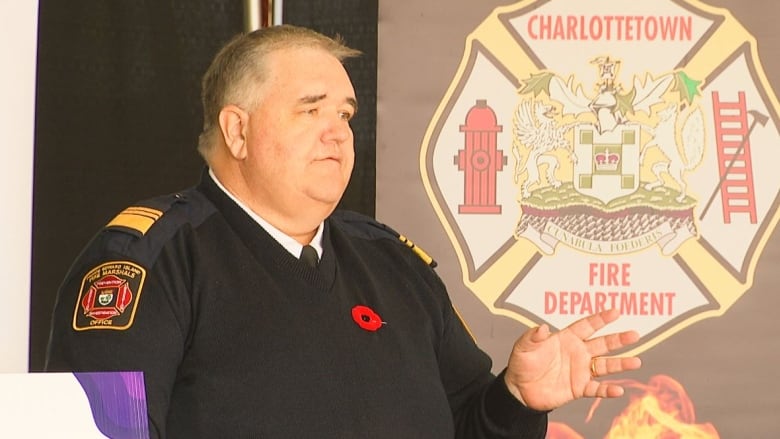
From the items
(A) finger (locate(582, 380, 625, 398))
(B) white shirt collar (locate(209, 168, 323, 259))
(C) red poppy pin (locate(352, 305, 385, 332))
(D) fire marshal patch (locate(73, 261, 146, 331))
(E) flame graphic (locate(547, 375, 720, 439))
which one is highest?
(B) white shirt collar (locate(209, 168, 323, 259))

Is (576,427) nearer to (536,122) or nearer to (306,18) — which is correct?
(536,122)

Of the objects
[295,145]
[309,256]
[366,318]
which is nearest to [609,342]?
[366,318]

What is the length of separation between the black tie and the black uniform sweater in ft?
0.05

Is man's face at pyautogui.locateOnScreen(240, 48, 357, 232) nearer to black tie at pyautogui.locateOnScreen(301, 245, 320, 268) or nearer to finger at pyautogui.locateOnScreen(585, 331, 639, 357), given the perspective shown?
black tie at pyautogui.locateOnScreen(301, 245, 320, 268)

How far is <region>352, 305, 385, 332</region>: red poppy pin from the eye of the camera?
1.88 metres

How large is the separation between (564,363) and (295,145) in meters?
0.60

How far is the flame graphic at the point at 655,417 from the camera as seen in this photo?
2.65 m

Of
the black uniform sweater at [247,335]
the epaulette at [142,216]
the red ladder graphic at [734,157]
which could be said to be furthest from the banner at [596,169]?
the epaulette at [142,216]

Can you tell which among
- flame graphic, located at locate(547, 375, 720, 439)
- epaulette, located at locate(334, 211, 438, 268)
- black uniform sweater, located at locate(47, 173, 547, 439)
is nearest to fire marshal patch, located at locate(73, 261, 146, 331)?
black uniform sweater, located at locate(47, 173, 547, 439)

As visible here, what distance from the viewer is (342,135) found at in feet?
6.40

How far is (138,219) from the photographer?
180 cm

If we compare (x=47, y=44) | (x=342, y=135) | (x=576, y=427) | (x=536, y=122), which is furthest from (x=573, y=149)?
(x=47, y=44)

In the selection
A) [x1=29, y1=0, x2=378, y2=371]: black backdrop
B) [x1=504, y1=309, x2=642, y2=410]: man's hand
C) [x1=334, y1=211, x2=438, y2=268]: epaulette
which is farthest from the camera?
[x1=29, y1=0, x2=378, y2=371]: black backdrop

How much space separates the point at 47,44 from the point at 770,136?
1.76 meters
